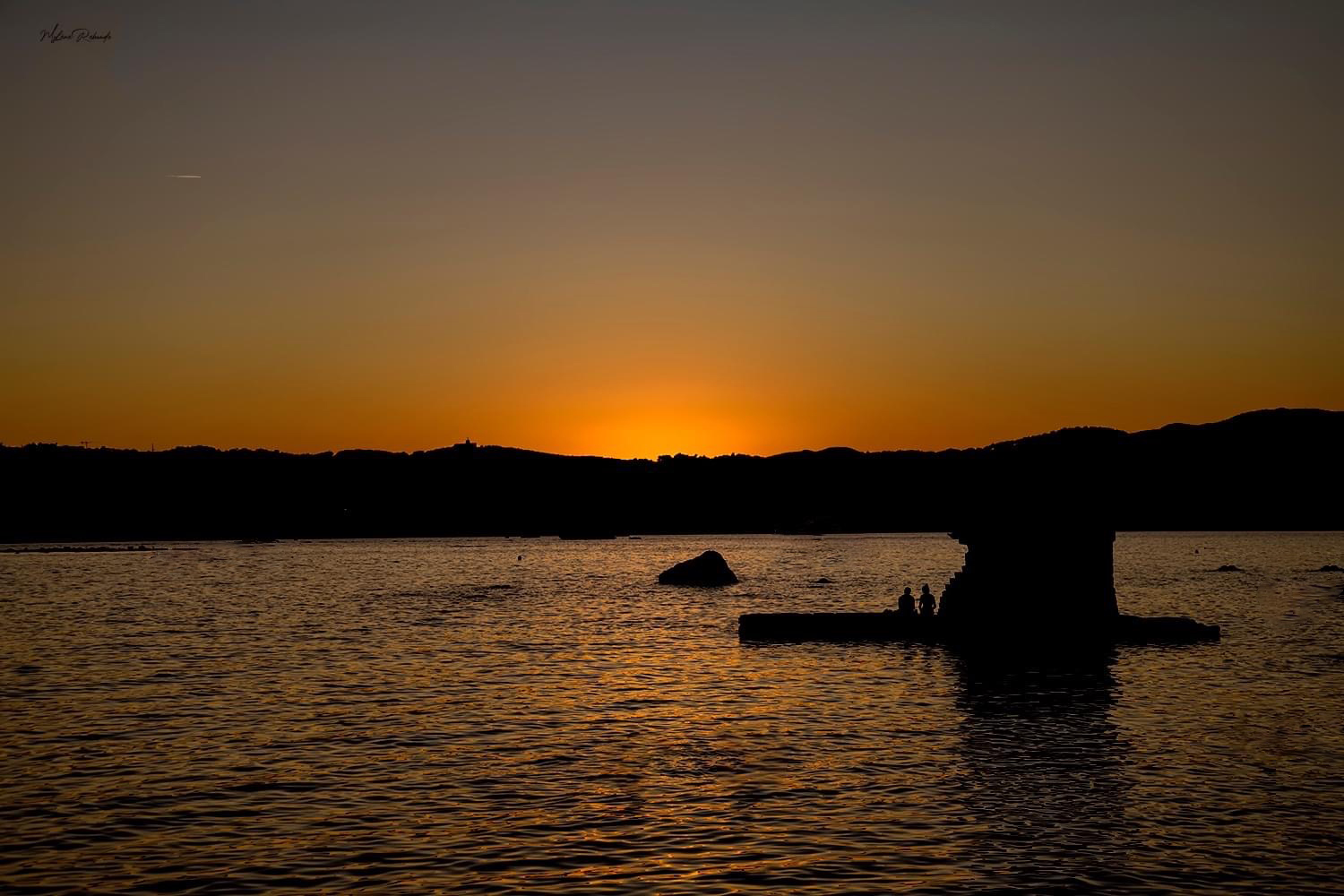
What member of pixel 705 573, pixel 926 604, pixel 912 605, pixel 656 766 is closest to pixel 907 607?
pixel 912 605

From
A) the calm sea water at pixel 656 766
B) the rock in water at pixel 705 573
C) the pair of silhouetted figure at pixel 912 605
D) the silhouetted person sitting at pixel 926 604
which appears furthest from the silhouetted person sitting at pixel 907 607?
the rock in water at pixel 705 573

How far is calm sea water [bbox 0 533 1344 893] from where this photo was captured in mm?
20172

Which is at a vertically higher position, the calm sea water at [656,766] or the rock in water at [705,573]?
the rock in water at [705,573]

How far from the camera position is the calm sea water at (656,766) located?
20172mm

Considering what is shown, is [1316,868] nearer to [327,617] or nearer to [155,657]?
[155,657]

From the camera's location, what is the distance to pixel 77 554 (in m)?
195

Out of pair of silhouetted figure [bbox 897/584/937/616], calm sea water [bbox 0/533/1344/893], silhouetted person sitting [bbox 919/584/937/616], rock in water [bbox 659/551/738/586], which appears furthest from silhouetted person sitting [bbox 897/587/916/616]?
rock in water [bbox 659/551/738/586]

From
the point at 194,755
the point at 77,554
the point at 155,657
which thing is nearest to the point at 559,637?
the point at 155,657

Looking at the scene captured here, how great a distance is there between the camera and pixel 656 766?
28.8 meters

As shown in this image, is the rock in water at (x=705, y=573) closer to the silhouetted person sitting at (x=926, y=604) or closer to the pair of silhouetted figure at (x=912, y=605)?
the pair of silhouetted figure at (x=912, y=605)

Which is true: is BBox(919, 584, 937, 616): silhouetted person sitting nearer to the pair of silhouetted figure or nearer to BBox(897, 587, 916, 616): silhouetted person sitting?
the pair of silhouetted figure

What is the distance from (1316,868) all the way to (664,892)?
→ 35.8 ft

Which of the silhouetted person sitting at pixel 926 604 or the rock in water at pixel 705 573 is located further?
the rock in water at pixel 705 573

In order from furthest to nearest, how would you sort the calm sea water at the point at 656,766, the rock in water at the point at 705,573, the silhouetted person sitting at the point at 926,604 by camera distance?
the rock in water at the point at 705,573
the silhouetted person sitting at the point at 926,604
the calm sea water at the point at 656,766
